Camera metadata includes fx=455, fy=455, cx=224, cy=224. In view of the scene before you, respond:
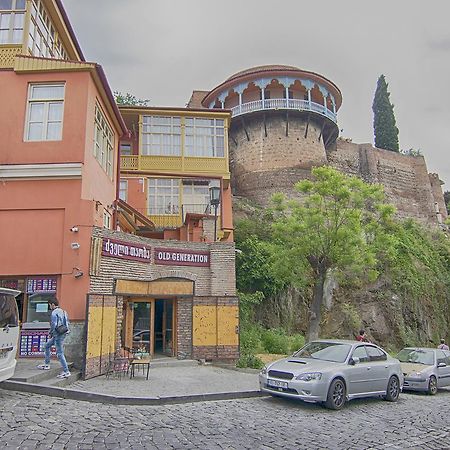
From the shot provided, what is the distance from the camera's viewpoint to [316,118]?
36250mm

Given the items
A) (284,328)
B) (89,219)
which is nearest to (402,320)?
(284,328)

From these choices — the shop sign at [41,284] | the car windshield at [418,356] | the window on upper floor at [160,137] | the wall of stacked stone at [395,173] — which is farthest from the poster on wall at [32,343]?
the wall of stacked stone at [395,173]

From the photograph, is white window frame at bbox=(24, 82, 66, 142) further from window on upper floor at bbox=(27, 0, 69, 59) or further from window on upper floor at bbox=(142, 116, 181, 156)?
window on upper floor at bbox=(142, 116, 181, 156)

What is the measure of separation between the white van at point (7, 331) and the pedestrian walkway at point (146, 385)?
3.57ft

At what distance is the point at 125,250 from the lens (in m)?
13.2

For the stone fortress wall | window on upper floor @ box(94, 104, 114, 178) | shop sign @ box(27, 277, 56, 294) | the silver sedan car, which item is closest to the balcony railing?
the stone fortress wall

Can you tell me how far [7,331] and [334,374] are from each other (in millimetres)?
6269

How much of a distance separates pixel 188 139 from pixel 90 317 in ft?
50.4

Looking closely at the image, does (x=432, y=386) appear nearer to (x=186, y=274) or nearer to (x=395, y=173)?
(x=186, y=274)

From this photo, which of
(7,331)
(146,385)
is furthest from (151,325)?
(7,331)

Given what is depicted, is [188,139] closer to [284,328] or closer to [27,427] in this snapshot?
[284,328]

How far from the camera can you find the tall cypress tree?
4797cm

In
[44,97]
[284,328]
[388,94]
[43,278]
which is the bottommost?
[284,328]

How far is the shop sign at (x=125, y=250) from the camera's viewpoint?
41.0 ft
